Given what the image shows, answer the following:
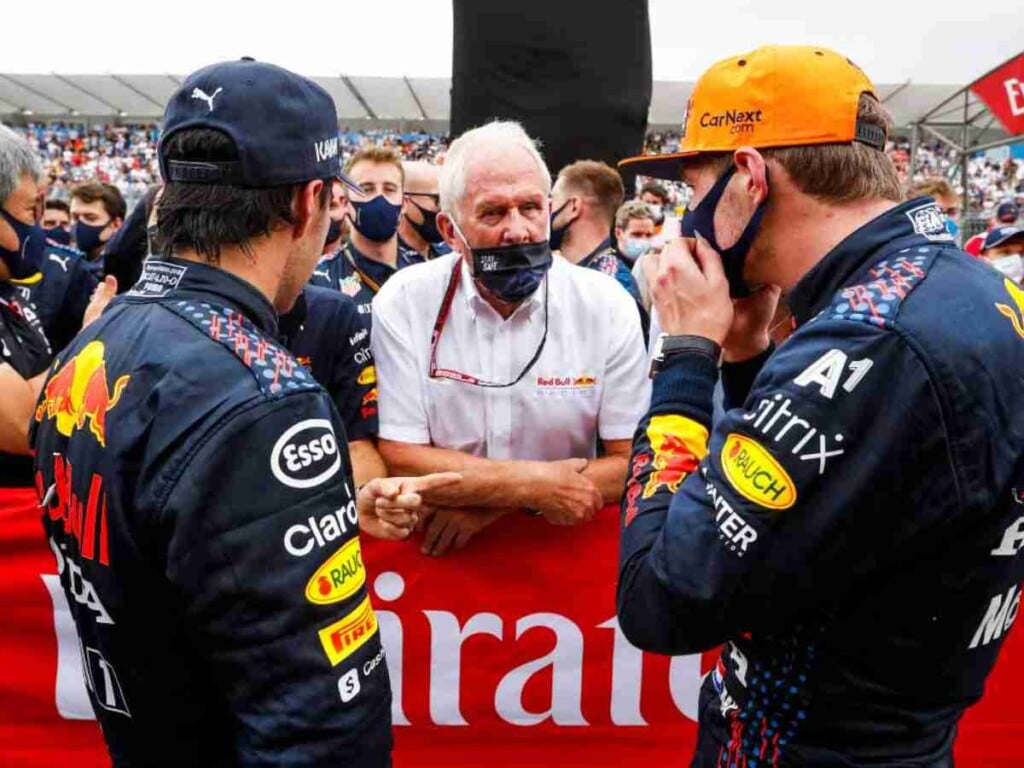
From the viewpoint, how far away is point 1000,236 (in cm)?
633

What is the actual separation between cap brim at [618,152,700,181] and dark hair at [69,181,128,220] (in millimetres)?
6757

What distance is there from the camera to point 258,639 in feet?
4.31

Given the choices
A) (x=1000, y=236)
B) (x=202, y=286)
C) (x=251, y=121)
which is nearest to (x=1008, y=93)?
(x=1000, y=236)

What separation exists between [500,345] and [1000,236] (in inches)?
203

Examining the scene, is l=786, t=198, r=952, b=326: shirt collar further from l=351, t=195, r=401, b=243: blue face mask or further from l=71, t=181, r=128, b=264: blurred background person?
l=71, t=181, r=128, b=264: blurred background person

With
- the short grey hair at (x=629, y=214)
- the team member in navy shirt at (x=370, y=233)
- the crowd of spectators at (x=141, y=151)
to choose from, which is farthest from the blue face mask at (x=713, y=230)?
the crowd of spectators at (x=141, y=151)

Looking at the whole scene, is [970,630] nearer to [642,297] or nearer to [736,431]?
[736,431]

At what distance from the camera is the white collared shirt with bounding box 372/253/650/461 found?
2623 millimetres

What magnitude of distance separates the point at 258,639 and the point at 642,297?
3715 millimetres

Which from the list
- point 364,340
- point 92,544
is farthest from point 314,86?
point 364,340

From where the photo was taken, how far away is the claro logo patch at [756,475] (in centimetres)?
130

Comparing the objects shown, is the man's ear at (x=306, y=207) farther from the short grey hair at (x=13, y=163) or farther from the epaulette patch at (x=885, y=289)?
the short grey hair at (x=13, y=163)

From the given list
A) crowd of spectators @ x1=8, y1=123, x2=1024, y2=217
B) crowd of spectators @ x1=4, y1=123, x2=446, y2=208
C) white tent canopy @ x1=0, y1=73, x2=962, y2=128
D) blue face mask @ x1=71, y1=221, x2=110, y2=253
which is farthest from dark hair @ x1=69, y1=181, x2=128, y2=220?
white tent canopy @ x1=0, y1=73, x2=962, y2=128

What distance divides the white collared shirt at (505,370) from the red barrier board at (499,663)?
282 mm
